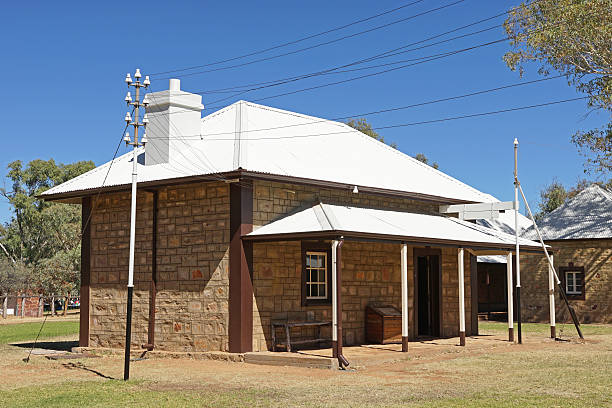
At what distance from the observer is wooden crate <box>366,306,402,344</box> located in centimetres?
1769

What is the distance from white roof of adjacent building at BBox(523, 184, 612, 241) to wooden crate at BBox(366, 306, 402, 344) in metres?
12.9

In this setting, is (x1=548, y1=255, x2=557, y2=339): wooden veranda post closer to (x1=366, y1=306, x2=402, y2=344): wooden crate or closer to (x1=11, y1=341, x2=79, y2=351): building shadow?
(x1=366, y1=306, x2=402, y2=344): wooden crate

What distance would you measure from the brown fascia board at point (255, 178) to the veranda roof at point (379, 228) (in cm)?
45

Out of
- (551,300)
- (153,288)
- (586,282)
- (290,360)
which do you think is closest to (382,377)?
(290,360)

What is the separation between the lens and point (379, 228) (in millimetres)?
16234

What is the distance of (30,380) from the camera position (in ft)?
43.6

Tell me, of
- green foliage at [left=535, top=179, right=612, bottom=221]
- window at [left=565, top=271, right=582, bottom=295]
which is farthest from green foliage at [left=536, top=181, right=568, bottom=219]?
window at [left=565, top=271, right=582, bottom=295]

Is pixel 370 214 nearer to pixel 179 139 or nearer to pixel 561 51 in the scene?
pixel 179 139

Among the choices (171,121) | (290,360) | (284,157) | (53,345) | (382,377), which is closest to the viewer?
(382,377)

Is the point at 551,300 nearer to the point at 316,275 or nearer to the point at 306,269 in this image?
the point at 316,275

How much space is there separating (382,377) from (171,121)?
847cm

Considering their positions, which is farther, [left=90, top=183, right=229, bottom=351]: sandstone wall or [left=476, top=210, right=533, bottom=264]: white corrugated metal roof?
[left=476, top=210, right=533, bottom=264]: white corrugated metal roof

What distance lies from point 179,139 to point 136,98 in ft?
15.9

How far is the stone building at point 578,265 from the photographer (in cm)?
2769
